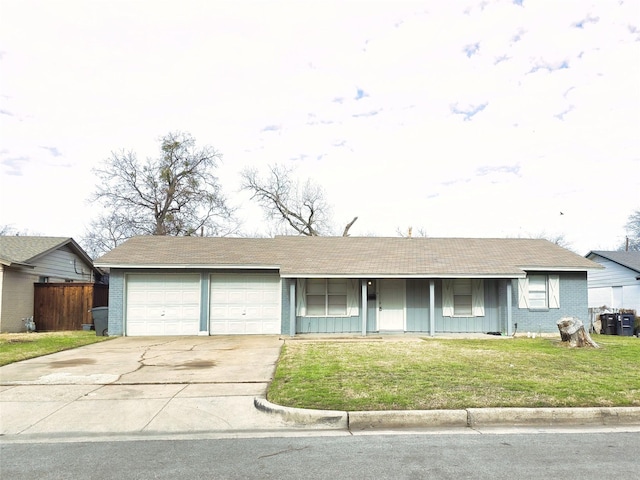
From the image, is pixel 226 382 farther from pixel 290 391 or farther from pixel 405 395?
pixel 405 395

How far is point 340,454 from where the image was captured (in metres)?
5.08

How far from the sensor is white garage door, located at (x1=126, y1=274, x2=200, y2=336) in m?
17.4

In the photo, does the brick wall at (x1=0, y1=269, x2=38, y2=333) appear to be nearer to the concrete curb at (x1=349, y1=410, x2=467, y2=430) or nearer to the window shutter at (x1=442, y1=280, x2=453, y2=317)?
the window shutter at (x1=442, y1=280, x2=453, y2=317)

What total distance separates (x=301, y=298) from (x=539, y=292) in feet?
28.8

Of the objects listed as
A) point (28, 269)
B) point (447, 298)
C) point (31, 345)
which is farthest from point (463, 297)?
point (28, 269)

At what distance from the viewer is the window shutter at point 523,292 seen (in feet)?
58.6

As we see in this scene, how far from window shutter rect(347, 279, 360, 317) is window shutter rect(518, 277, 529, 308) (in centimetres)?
597

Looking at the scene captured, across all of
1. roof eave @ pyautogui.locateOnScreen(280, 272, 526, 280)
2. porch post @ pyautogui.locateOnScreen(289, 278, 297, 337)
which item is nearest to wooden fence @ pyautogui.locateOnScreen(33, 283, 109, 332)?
porch post @ pyautogui.locateOnScreen(289, 278, 297, 337)

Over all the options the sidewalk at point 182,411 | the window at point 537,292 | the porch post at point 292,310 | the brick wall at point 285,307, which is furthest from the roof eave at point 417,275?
the sidewalk at point 182,411

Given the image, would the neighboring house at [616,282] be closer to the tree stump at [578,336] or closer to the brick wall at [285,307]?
the tree stump at [578,336]

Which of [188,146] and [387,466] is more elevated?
[188,146]

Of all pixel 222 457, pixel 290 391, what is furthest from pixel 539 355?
pixel 222 457

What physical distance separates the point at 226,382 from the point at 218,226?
3031cm

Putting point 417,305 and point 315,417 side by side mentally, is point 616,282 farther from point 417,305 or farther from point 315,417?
point 315,417
